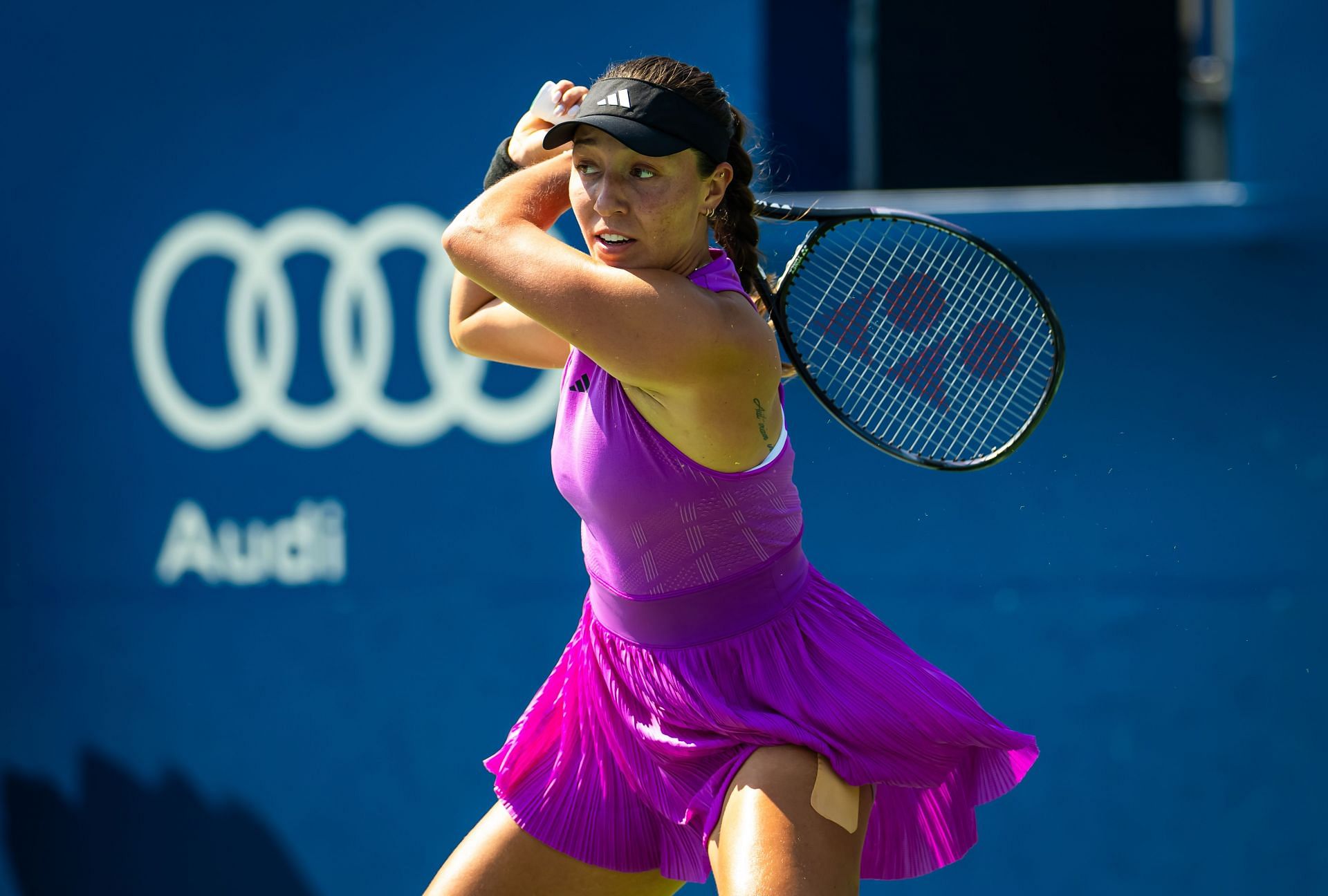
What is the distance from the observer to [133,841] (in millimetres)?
4785

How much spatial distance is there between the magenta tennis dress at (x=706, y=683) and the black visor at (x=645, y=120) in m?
0.22

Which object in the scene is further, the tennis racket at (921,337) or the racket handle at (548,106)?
the tennis racket at (921,337)

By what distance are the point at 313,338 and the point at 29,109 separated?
45.5 inches

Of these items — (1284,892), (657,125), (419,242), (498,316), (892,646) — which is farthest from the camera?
(419,242)

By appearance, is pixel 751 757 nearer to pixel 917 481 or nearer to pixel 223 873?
pixel 917 481

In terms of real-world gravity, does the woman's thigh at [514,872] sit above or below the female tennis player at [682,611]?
below

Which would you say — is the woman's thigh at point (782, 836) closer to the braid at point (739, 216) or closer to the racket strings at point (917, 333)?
the braid at point (739, 216)

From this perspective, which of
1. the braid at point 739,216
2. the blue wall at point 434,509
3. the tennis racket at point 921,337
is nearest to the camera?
the braid at point 739,216

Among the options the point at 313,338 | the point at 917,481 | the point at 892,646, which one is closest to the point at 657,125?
the point at 892,646

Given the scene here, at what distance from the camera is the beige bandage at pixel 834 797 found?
2.37 m

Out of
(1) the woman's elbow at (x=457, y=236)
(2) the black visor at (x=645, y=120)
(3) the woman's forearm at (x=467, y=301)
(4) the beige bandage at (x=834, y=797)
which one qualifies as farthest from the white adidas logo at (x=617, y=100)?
(4) the beige bandage at (x=834, y=797)

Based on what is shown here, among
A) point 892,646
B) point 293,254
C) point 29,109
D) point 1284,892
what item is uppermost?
point 29,109

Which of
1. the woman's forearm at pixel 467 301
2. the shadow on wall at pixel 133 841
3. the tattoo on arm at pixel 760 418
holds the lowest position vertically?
the shadow on wall at pixel 133 841

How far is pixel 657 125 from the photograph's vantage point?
2.36 meters
